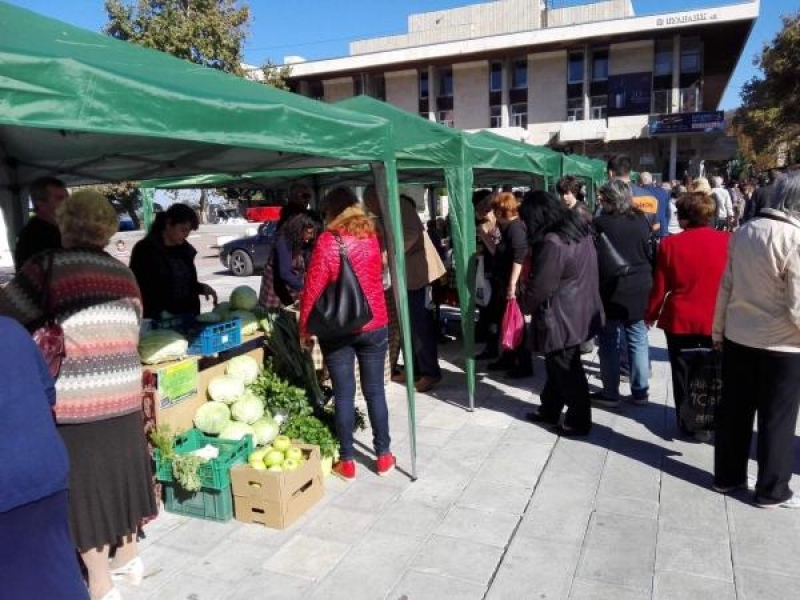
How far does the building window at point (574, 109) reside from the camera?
36031 millimetres

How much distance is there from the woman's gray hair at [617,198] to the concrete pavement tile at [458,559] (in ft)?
9.76

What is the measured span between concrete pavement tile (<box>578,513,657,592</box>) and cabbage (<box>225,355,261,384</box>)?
2.29m

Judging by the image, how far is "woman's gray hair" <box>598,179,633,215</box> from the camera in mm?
4840

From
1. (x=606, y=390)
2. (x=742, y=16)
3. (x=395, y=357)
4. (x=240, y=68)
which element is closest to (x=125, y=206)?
(x=240, y=68)

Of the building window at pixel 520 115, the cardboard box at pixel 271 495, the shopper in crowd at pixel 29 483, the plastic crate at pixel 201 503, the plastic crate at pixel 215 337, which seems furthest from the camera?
the building window at pixel 520 115

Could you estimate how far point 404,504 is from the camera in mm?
3518

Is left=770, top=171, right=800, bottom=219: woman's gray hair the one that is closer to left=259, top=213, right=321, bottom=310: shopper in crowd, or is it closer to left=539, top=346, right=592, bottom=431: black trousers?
left=539, top=346, right=592, bottom=431: black trousers

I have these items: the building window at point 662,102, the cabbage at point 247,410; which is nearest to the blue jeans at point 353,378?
the cabbage at point 247,410

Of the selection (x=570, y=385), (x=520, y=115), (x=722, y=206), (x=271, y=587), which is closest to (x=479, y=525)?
(x=271, y=587)

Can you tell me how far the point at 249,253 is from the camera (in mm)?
15797

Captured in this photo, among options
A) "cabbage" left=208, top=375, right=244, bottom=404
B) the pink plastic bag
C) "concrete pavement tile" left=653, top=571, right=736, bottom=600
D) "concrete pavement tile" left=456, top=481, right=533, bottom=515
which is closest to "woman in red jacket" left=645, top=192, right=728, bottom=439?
the pink plastic bag

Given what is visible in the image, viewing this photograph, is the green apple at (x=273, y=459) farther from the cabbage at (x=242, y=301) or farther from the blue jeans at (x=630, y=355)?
the blue jeans at (x=630, y=355)

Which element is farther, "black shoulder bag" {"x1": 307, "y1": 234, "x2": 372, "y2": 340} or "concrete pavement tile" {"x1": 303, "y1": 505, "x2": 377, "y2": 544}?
"black shoulder bag" {"x1": 307, "y1": 234, "x2": 372, "y2": 340}

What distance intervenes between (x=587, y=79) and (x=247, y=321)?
1418 inches
